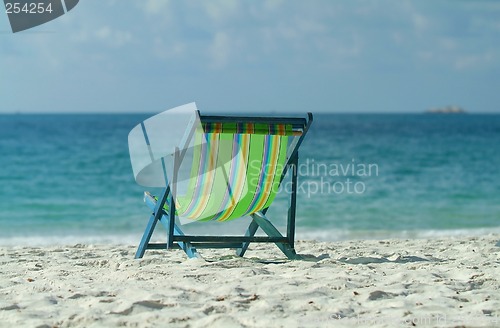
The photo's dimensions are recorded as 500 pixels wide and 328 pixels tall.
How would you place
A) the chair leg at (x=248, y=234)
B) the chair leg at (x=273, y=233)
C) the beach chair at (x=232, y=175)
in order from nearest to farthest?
the beach chair at (x=232, y=175), the chair leg at (x=273, y=233), the chair leg at (x=248, y=234)

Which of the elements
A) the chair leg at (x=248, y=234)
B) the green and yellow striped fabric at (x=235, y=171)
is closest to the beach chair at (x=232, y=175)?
the green and yellow striped fabric at (x=235, y=171)

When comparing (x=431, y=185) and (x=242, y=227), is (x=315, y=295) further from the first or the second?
(x=431, y=185)

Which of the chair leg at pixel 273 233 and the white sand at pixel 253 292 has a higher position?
the chair leg at pixel 273 233

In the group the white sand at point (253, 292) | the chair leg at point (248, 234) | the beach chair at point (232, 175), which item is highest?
the beach chair at point (232, 175)

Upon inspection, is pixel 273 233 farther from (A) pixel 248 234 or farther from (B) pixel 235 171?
(B) pixel 235 171

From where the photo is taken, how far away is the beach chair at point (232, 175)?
4.51 meters

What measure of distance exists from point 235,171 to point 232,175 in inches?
1.4

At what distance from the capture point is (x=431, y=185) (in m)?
14.4

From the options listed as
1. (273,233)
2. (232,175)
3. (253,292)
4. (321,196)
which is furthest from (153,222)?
(321,196)

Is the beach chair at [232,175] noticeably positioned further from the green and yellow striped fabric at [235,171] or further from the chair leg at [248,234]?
the chair leg at [248,234]

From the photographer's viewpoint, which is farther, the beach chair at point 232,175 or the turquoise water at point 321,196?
the turquoise water at point 321,196

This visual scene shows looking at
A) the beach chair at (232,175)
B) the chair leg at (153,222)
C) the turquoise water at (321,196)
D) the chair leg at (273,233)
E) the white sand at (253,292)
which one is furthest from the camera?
the turquoise water at (321,196)

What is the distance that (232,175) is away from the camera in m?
4.66

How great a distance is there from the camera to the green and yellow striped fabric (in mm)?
4539
